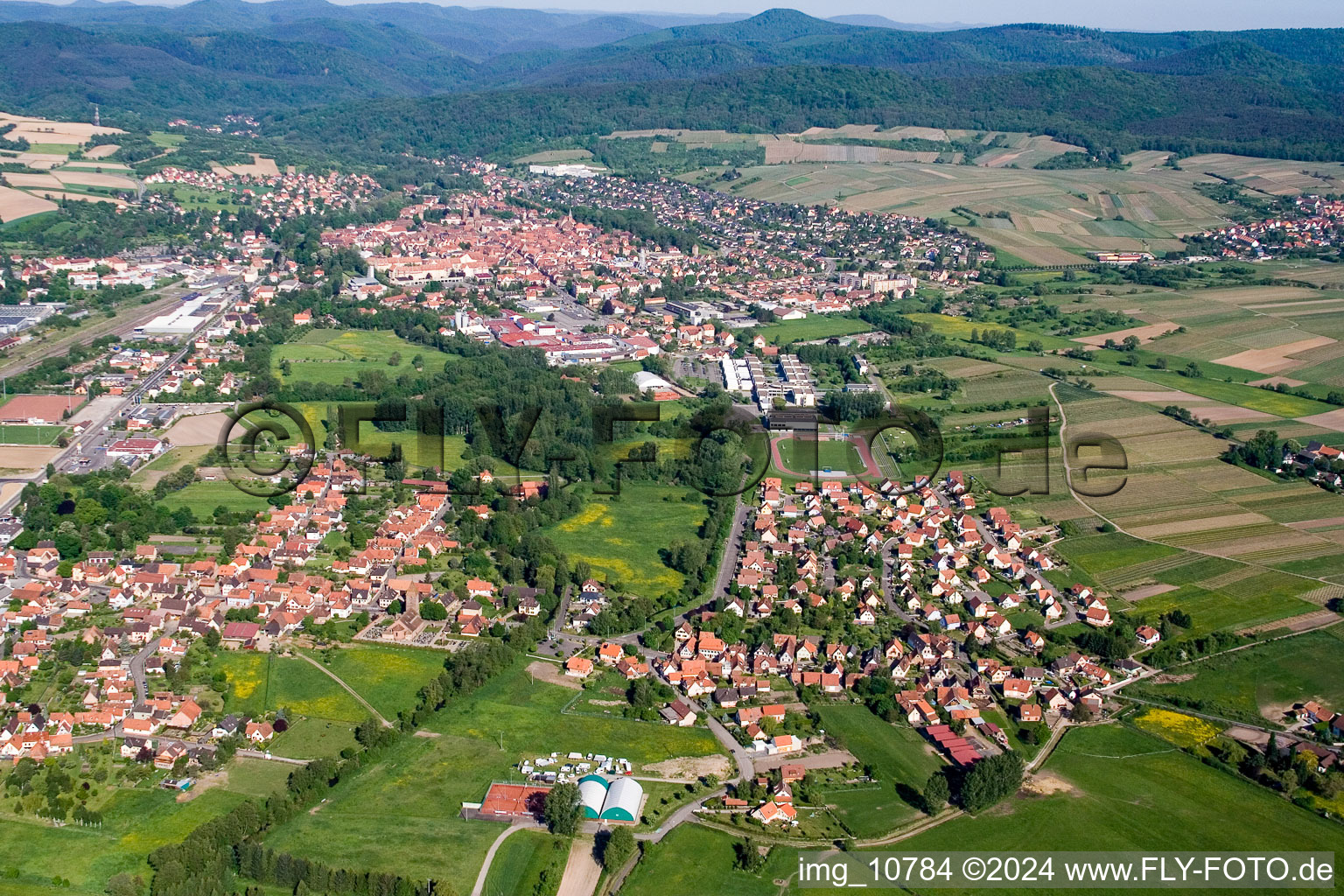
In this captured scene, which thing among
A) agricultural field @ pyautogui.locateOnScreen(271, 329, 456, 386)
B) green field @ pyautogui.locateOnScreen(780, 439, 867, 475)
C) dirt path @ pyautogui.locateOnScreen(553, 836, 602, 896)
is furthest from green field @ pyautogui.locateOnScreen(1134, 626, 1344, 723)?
agricultural field @ pyautogui.locateOnScreen(271, 329, 456, 386)

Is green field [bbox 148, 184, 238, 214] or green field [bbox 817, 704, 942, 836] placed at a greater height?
green field [bbox 148, 184, 238, 214]

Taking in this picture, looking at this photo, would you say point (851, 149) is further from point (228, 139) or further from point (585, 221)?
point (228, 139)

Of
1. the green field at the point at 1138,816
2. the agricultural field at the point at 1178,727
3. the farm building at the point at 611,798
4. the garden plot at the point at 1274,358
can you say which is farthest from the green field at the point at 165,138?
the green field at the point at 1138,816

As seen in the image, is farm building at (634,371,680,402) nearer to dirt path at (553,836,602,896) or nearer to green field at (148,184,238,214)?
dirt path at (553,836,602,896)

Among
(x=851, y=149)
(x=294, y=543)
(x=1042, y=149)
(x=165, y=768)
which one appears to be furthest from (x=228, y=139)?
(x=165, y=768)

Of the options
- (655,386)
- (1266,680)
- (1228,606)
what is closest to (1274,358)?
(655,386)

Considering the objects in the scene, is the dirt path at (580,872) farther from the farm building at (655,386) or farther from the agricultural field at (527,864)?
the farm building at (655,386)
